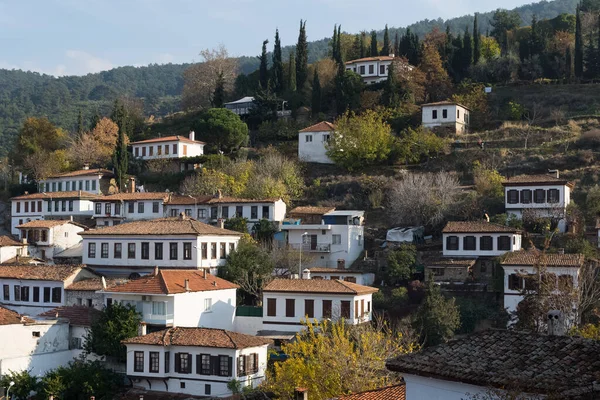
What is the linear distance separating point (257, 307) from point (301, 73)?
5032 centimetres

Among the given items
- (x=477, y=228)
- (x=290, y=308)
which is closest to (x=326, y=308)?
(x=290, y=308)

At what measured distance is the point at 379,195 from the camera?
2552 inches

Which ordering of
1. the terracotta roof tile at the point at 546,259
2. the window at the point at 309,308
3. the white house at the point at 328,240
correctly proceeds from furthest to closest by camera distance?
the white house at the point at 328,240
the window at the point at 309,308
the terracotta roof tile at the point at 546,259

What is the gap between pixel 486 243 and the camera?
2018 inches

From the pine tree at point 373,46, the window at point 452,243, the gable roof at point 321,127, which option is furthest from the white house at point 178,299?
the pine tree at point 373,46

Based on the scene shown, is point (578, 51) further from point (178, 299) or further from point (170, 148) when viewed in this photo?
point (178, 299)

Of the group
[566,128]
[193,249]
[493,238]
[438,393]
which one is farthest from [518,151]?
[438,393]

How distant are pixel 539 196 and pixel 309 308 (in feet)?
65.2

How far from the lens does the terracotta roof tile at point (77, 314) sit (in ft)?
148

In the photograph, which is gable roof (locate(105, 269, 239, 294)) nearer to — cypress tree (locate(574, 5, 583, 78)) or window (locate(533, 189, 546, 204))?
window (locate(533, 189, 546, 204))

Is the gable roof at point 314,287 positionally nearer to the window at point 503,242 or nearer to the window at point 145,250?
the window at point 503,242

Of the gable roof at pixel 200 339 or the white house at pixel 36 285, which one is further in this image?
the white house at pixel 36 285

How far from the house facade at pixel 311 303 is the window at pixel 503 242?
9.28m

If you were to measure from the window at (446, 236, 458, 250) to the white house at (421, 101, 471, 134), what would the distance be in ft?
80.9
